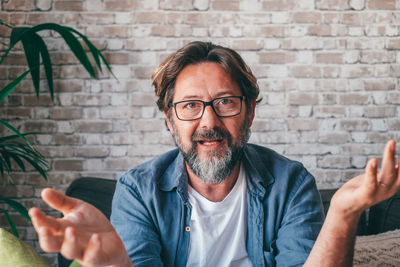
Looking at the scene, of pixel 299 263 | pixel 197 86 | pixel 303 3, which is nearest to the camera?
pixel 299 263

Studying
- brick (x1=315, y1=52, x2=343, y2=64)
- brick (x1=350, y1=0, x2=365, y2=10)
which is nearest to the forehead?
brick (x1=315, y1=52, x2=343, y2=64)

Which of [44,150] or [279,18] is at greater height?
[279,18]

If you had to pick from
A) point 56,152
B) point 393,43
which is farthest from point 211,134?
point 393,43

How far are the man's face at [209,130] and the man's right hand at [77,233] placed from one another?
1.58 feet

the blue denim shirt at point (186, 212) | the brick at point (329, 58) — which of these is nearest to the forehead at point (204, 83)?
the blue denim shirt at point (186, 212)

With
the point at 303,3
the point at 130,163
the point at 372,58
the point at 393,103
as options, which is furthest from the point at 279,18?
the point at 130,163

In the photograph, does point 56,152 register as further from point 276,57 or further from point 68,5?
point 276,57

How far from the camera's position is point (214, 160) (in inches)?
50.0

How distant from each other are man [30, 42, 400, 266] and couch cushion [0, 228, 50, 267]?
→ 1.00 feet

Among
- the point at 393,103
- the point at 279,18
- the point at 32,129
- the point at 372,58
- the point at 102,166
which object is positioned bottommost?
the point at 102,166

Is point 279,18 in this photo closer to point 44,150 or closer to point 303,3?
point 303,3

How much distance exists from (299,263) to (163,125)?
45.4 inches

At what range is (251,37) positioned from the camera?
1978 millimetres

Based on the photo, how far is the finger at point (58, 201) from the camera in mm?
715
